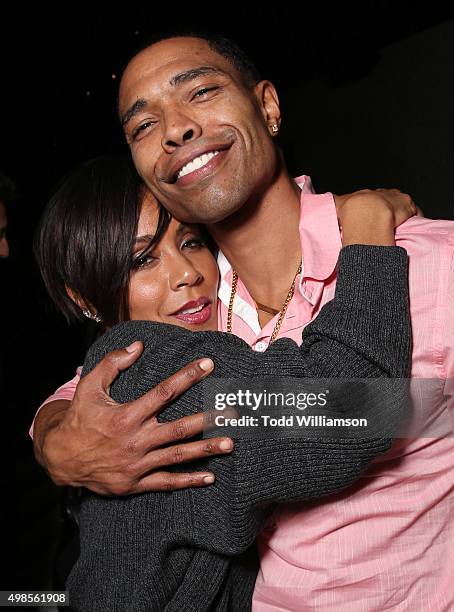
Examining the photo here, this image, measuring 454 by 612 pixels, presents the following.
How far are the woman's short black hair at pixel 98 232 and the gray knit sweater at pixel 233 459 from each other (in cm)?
48

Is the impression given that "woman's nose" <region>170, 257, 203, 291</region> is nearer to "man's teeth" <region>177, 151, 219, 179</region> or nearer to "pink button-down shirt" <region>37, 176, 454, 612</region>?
"man's teeth" <region>177, 151, 219, 179</region>

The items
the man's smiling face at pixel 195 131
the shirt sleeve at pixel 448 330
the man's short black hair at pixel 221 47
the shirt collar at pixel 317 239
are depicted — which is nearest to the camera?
the shirt sleeve at pixel 448 330

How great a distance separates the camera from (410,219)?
1.30 meters

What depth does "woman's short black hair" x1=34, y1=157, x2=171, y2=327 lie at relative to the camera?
166 centimetres

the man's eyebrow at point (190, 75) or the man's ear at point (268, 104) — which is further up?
the man's eyebrow at point (190, 75)

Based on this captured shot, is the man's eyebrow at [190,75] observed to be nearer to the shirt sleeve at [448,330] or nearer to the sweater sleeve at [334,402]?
the sweater sleeve at [334,402]

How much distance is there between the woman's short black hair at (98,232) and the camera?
5.43 ft

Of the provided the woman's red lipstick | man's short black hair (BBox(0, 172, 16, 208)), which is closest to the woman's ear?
the woman's red lipstick

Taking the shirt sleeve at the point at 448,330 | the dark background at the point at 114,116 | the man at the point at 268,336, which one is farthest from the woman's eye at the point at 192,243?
the dark background at the point at 114,116

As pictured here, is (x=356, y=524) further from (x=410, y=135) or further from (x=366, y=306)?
(x=410, y=135)

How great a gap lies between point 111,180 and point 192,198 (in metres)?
0.38

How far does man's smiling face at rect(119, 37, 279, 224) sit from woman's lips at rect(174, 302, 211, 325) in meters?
0.26

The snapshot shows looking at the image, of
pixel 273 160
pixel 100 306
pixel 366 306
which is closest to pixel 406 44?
pixel 273 160

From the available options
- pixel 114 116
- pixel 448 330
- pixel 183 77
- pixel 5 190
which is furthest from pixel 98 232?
pixel 114 116
